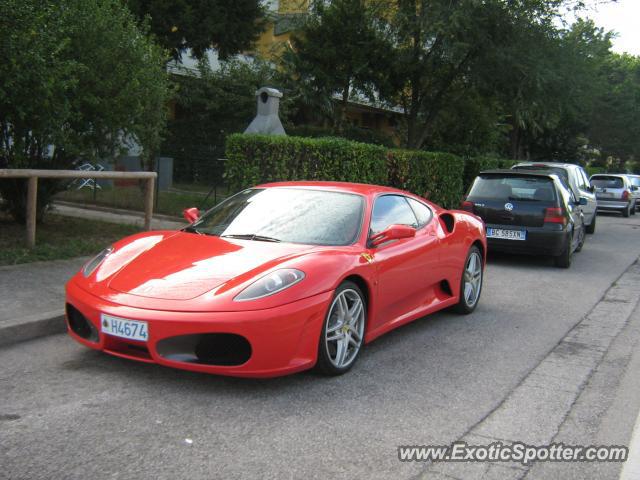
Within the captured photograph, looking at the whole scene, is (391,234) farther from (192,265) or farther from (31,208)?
(31,208)

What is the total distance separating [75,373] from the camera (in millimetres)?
4422

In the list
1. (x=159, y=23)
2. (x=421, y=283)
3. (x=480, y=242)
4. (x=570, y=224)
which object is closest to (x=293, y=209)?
(x=421, y=283)

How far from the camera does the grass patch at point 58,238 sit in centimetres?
770

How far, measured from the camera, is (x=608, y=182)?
24266 millimetres

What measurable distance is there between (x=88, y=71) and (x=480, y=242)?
18.2ft

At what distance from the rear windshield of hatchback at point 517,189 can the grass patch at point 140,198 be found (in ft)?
18.0

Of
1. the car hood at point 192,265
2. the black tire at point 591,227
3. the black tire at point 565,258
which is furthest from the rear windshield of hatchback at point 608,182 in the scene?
the car hood at point 192,265

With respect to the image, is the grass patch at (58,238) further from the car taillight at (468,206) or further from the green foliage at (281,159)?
the car taillight at (468,206)

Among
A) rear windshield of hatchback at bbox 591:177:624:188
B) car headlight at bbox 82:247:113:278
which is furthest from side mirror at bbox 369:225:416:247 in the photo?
rear windshield of hatchback at bbox 591:177:624:188

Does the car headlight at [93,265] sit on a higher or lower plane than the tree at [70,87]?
lower

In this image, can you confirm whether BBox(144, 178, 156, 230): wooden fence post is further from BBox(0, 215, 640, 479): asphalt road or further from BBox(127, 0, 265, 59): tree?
BBox(127, 0, 265, 59): tree

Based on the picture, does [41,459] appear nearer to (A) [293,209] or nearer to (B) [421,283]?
(A) [293,209]

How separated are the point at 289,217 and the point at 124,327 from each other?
5.57 ft

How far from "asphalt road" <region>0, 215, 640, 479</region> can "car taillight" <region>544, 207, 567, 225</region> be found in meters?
4.53
